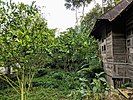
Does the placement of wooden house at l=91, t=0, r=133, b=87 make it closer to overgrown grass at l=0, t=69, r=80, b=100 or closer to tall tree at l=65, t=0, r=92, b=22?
overgrown grass at l=0, t=69, r=80, b=100

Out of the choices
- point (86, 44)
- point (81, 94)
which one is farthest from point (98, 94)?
point (86, 44)

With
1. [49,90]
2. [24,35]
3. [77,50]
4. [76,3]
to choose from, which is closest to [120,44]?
[49,90]

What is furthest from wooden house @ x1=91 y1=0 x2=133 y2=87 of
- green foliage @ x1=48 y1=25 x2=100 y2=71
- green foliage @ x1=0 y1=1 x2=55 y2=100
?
green foliage @ x1=48 y1=25 x2=100 y2=71

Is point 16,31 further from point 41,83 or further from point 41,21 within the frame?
point 41,83

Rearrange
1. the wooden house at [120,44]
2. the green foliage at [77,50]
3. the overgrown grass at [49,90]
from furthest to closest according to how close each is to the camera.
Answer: the green foliage at [77,50] < the overgrown grass at [49,90] < the wooden house at [120,44]

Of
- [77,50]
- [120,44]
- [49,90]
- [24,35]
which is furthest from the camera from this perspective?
[77,50]

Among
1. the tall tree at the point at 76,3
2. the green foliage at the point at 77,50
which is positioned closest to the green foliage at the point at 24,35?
the green foliage at the point at 77,50

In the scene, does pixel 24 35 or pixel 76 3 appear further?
pixel 76 3

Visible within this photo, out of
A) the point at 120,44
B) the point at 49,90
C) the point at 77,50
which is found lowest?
the point at 49,90

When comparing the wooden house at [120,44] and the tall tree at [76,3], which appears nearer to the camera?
the wooden house at [120,44]

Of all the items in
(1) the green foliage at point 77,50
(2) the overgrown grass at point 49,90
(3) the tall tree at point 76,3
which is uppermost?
(3) the tall tree at point 76,3

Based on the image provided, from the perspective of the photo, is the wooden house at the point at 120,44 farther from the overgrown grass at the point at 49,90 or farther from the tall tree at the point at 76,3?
the tall tree at the point at 76,3

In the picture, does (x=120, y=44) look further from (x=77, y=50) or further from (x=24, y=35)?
(x=77, y=50)

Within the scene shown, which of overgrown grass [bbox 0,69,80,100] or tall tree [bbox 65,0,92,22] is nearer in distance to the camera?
overgrown grass [bbox 0,69,80,100]
